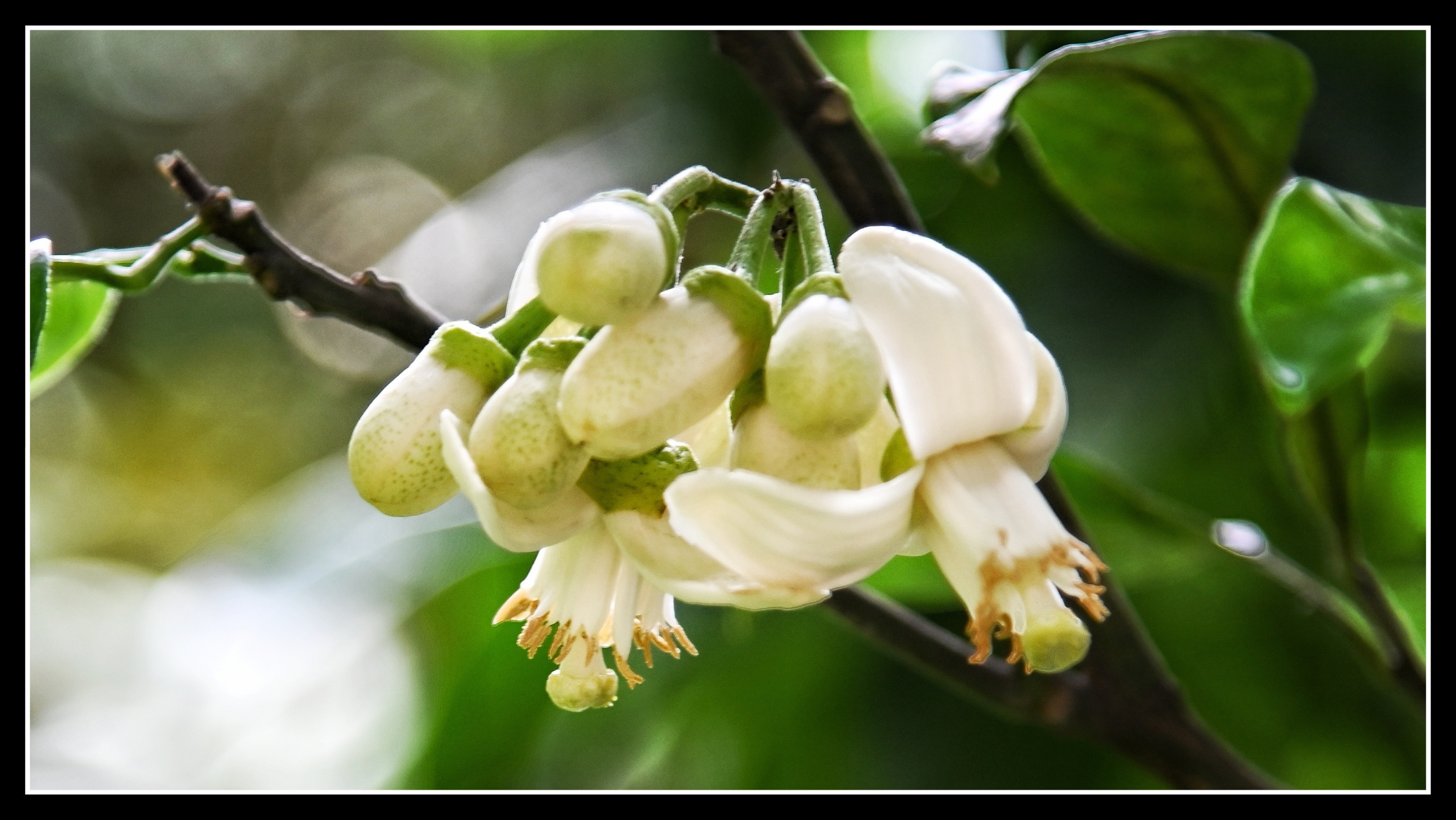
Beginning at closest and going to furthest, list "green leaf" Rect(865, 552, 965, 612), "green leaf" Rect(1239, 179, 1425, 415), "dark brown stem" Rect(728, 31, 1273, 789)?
"green leaf" Rect(1239, 179, 1425, 415), "dark brown stem" Rect(728, 31, 1273, 789), "green leaf" Rect(865, 552, 965, 612)

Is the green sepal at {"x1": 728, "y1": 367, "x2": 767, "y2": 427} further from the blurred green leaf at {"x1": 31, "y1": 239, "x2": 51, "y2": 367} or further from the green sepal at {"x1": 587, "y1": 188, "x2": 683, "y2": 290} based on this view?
the blurred green leaf at {"x1": 31, "y1": 239, "x2": 51, "y2": 367}

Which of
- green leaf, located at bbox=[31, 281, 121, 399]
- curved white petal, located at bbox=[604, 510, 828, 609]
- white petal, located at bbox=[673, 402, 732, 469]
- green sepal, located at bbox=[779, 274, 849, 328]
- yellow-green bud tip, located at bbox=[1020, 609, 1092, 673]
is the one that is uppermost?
green leaf, located at bbox=[31, 281, 121, 399]

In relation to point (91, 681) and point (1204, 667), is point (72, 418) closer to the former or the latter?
point (91, 681)

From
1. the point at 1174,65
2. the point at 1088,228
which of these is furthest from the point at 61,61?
the point at 1174,65

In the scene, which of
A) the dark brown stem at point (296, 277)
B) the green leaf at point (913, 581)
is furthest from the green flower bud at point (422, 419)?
the green leaf at point (913, 581)

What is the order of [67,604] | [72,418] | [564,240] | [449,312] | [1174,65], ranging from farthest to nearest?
[72,418]
[67,604]
[449,312]
[1174,65]
[564,240]

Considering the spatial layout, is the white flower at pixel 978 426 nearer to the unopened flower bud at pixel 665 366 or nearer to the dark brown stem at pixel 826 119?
the unopened flower bud at pixel 665 366

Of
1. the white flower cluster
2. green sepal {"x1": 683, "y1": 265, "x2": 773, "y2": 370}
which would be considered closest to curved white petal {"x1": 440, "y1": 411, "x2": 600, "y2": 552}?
the white flower cluster
